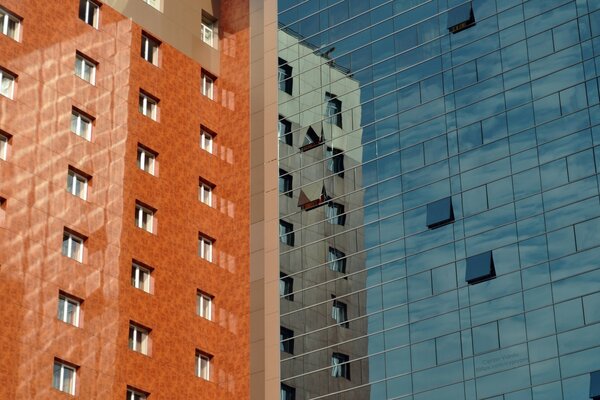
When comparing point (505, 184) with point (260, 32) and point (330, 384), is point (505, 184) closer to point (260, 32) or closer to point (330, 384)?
point (330, 384)

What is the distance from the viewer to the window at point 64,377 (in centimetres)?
4759

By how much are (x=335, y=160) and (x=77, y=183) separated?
1192 cm

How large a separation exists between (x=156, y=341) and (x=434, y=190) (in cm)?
1311

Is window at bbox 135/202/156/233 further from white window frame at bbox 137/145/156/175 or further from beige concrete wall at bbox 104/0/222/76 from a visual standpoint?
beige concrete wall at bbox 104/0/222/76

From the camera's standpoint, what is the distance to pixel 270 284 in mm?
56469

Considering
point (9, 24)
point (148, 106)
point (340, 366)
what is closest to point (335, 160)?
point (148, 106)

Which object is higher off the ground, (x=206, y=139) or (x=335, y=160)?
(x=206, y=139)

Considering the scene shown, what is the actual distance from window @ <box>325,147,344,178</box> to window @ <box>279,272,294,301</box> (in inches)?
205

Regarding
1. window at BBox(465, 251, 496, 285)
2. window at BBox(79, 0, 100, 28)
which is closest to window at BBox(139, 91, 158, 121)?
window at BBox(79, 0, 100, 28)

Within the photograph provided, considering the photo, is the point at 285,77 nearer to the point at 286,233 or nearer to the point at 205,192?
the point at 205,192

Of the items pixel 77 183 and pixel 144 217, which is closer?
pixel 77 183

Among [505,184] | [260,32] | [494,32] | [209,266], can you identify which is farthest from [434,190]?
[260,32]

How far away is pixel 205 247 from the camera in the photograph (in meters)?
57.7

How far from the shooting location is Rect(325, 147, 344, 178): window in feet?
186
